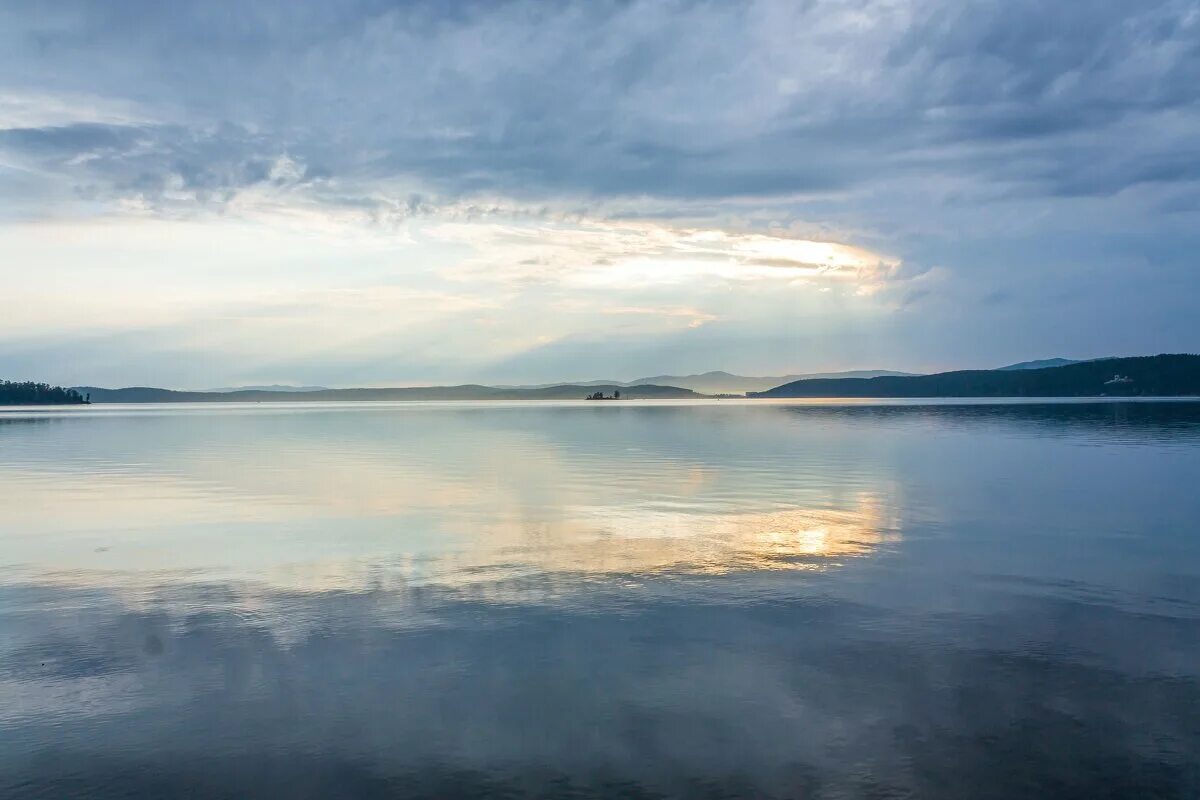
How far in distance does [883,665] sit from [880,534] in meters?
11.7

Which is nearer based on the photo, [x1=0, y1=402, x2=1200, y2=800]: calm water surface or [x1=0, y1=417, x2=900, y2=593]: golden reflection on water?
[x1=0, y1=402, x2=1200, y2=800]: calm water surface

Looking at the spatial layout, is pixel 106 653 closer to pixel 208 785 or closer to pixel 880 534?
pixel 208 785

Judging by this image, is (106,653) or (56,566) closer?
(106,653)

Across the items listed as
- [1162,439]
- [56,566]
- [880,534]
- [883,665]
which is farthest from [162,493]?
[1162,439]

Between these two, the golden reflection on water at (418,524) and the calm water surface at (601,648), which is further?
the golden reflection on water at (418,524)

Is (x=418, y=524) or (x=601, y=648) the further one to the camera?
(x=418, y=524)

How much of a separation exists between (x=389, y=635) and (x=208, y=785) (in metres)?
5.01

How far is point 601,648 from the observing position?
13.2 meters

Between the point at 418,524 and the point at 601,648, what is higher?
the point at 418,524

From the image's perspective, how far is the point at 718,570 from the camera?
18.6m

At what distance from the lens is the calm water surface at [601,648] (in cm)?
934

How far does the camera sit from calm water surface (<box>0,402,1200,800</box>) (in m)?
9.34

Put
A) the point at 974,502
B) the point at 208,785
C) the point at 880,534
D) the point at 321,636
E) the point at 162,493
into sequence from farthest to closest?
the point at 162,493 < the point at 974,502 < the point at 880,534 < the point at 321,636 < the point at 208,785

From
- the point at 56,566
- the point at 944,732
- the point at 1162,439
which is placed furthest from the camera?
the point at 1162,439
